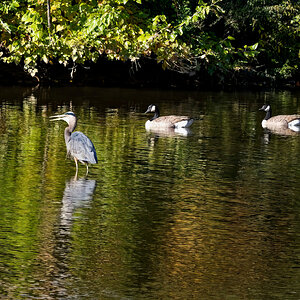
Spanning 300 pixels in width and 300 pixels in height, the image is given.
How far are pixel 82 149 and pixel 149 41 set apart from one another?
1657 centimetres

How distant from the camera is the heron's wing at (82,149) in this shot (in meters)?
17.8

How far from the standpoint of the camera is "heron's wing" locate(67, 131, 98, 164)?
17.8 meters

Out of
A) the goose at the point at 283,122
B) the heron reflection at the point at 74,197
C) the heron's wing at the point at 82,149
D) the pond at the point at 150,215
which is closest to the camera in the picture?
the pond at the point at 150,215

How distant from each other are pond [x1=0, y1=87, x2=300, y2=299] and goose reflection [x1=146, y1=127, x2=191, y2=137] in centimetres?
12

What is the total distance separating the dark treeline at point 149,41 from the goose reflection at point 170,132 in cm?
588

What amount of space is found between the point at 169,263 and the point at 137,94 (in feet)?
104

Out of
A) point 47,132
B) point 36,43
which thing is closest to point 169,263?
point 47,132

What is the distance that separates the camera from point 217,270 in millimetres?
11062

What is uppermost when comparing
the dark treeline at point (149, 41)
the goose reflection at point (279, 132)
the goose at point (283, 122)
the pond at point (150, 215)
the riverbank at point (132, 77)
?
the dark treeline at point (149, 41)

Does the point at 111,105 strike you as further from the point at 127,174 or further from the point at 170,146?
the point at 127,174

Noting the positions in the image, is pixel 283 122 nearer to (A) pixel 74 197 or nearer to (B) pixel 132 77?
(A) pixel 74 197

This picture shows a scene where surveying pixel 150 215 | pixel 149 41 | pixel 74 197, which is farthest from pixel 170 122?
pixel 150 215

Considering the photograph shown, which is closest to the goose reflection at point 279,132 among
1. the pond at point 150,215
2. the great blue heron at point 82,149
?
the pond at point 150,215

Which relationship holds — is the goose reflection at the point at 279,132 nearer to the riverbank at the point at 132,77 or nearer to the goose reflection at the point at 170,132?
the goose reflection at the point at 170,132
